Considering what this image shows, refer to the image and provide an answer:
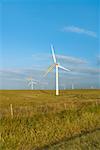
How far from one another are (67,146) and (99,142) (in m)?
1.22

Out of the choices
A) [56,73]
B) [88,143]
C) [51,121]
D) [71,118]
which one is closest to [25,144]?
[88,143]

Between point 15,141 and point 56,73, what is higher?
point 56,73

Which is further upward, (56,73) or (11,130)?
(56,73)

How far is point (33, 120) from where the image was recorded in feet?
44.7

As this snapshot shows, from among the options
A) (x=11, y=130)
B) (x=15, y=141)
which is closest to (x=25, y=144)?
(x=15, y=141)

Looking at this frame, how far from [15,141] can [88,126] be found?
502 cm

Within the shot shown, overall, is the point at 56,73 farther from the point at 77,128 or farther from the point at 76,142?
the point at 76,142

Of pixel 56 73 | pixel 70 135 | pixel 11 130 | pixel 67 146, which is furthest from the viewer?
pixel 56 73

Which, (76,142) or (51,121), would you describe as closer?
(76,142)

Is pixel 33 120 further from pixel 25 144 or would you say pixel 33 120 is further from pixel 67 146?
pixel 67 146

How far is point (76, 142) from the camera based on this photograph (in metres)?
9.96

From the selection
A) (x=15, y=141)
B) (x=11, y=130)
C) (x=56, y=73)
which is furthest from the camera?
(x=56, y=73)

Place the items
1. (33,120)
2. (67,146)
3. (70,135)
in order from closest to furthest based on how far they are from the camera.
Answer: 1. (67,146)
2. (70,135)
3. (33,120)

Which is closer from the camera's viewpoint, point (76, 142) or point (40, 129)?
point (76, 142)
